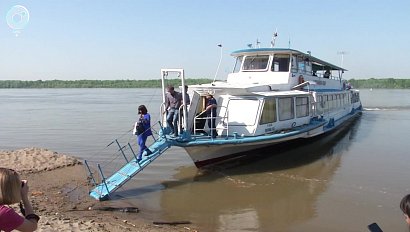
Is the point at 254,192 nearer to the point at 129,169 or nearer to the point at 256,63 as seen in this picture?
the point at 129,169

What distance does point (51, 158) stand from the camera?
12750mm

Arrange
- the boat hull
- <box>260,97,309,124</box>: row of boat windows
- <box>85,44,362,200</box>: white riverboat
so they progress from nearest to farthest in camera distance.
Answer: <box>85,44,362,200</box>: white riverboat → the boat hull → <box>260,97,309,124</box>: row of boat windows

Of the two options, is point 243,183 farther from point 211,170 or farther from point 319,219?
point 319,219

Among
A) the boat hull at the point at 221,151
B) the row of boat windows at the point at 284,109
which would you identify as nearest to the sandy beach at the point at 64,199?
the boat hull at the point at 221,151

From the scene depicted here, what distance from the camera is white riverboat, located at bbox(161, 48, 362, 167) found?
11320 millimetres

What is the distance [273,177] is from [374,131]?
1423 centimetres

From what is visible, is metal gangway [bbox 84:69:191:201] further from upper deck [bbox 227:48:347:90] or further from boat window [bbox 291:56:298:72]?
boat window [bbox 291:56:298:72]

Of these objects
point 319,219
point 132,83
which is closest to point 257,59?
point 319,219

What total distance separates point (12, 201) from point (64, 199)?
6.95 meters

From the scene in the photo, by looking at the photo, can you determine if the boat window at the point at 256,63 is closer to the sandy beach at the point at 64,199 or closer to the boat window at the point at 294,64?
the boat window at the point at 294,64

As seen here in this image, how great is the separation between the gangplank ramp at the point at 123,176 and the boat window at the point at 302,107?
17.9ft

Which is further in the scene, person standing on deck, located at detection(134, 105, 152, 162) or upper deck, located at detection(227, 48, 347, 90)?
upper deck, located at detection(227, 48, 347, 90)

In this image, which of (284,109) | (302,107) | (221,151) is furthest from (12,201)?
(302,107)

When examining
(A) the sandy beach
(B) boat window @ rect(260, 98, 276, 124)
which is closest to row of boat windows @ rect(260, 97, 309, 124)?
(B) boat window @ rect(260, 98, 276, 124)
